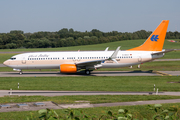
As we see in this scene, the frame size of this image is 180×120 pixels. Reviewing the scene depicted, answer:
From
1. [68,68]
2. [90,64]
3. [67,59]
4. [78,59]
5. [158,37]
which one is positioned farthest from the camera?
[158,37]

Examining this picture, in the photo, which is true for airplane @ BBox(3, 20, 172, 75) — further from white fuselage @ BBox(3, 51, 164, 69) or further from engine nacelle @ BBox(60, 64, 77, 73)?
engine nacelle @ BBox(60, 64, 77, 73)

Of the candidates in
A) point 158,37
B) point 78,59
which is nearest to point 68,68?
point 78,59

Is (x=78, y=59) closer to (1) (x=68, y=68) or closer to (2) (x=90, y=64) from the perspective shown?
(2) (x=90, y=64)

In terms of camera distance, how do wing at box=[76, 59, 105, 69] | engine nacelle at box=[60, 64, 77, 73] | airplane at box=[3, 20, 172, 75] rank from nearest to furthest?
wing at box=[76, 59, 105, 69], engine nacelle at box=[60, 64, 77, 73], airplane at box=[3, 20, 172, 75]

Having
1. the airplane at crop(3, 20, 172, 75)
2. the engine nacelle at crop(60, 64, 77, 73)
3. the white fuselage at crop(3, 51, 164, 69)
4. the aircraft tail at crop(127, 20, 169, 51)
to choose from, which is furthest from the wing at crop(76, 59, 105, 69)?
the aircraft tail at crop(127, 20, 169, 51)

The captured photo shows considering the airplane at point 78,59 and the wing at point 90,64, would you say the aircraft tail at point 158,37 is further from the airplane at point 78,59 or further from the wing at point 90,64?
the wing at point 90,64

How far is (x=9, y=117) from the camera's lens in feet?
47.8

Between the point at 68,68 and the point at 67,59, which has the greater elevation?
the point at 67,59

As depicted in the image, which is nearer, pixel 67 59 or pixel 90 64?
pixel 90 64

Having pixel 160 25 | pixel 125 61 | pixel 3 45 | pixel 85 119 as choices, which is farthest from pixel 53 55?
pixel 3 45

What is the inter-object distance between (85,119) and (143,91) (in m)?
17.4

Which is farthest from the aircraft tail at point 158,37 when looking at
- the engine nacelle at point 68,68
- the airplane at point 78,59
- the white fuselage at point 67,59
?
the engine nacelle at point 68,68

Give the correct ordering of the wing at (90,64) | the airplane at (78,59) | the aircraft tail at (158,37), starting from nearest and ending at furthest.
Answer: the wing at (90,64) → the airplane at (78,59) → the aircraft tail at (158,37)

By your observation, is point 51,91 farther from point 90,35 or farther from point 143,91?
point 90,35
